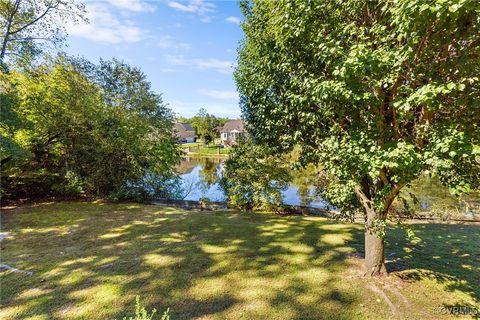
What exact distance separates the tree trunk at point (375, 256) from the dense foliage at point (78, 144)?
327 inches

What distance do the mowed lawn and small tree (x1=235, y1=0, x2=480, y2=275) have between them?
773mm

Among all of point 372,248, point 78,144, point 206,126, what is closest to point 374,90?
point 372,248

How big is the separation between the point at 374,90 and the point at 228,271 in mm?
3531

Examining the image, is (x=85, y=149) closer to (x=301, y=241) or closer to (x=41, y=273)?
(x=41, y=273)

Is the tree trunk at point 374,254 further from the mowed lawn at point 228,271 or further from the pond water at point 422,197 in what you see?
the pond water at point 422,197

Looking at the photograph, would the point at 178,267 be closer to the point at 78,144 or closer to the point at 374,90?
the point at 374,90

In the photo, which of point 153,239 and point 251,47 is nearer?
point 251,47

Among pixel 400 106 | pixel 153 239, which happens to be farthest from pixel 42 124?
pixel 400 106

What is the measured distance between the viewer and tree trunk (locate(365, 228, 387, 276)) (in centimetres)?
413

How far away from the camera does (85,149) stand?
1017 centimetres

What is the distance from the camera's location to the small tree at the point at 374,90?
2529 mm

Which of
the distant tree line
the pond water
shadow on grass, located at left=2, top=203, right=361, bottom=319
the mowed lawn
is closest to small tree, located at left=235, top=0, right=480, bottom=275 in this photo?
the mowed lawn

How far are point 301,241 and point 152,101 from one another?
30.4 feet

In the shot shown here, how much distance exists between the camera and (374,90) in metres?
3.30
